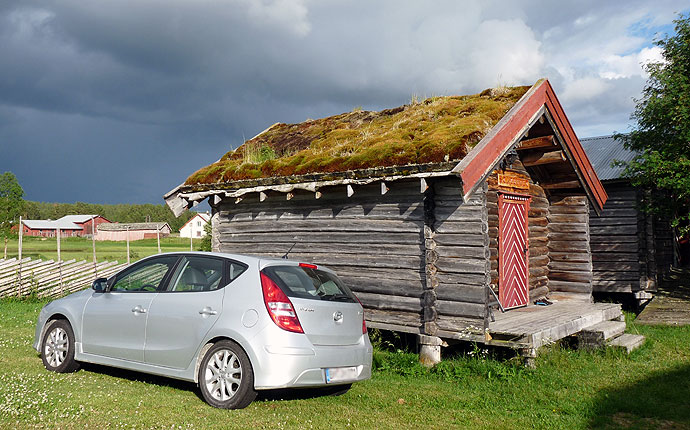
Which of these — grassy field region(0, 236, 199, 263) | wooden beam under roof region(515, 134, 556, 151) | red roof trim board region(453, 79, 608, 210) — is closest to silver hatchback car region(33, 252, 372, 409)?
red roof trim board region(453, 79, 608, 210)

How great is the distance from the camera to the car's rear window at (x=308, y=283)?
6027 mm

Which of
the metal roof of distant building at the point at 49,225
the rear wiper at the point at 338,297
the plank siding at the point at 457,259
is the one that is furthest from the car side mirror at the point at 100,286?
the metal roof of distant building at the point at 49,225

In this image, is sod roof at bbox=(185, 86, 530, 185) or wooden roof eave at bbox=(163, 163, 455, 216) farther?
sod roof at bbox=(185, 86, 530, 185)

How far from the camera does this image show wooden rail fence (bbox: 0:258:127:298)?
16.6 m

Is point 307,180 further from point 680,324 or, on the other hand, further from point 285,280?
point 680,324

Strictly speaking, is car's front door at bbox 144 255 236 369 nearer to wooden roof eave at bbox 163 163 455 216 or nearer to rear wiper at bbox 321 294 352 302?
rear wiper at bbox 321 294 352 302

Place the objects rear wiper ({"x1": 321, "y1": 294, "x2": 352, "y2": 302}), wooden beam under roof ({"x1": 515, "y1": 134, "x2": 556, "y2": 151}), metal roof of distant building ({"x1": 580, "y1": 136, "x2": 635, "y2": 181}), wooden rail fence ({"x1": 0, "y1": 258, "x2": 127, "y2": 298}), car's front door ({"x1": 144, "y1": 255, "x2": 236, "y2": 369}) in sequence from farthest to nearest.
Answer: metal roof of distant building ({"x1": 580, "y1": 136, "x2": 635, "y2": 181}) < wooden rail fence ({"x1": 0, "y1": 258, "x2": 127, "y2": 298}) < wooden beam under roof ({"x1": 515, "y1": 134, "x2": 556, "y2": 151}) < rear wiper ({"x1": 321, "y1": 294, "x2": 352, "y2": 302}) < car's front door ({"x1": 144, "y1": 255, "x2": 236, "y2": 369})

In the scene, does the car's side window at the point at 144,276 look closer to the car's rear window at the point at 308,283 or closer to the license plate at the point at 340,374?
the car's rear window at the point at 308,283

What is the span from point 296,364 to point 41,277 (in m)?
14.5

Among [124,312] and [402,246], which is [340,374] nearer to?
[124,312]

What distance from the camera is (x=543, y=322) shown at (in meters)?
9.30

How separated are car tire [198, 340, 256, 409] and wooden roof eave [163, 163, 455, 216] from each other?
4.18 m

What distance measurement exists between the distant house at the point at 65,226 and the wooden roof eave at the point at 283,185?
302ft

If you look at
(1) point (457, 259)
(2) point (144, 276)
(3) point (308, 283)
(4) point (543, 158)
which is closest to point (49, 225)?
(4) point (543, 158)
